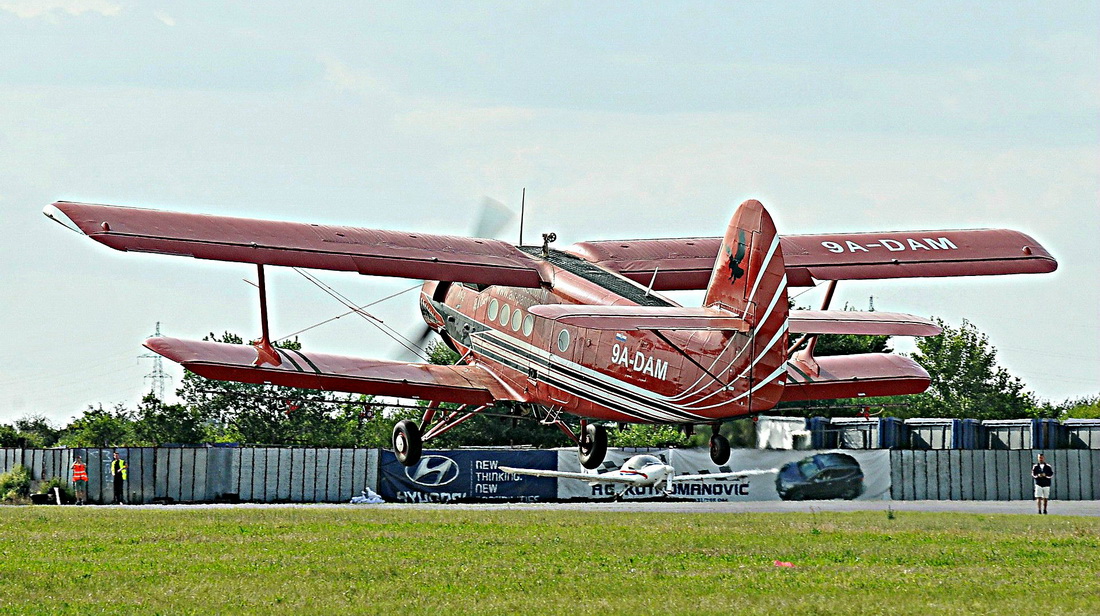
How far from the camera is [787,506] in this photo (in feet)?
135

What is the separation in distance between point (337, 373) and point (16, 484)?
22.3 meters

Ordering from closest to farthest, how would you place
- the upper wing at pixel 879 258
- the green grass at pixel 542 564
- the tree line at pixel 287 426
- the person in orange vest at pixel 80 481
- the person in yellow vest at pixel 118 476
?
the green grass at pixel 542 564
the upper wing at pixel 879 258
the person in yellow vest at pixel 118 476
the person in orange vest at pixel 80 481
the tree line at pixel 287 426

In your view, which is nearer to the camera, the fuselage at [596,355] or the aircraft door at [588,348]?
the fuselage at [596,355]

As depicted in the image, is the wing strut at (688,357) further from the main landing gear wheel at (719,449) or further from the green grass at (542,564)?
the green grass at (542,564)

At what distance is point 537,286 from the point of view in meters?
24.6

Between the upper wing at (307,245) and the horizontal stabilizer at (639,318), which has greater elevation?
the upper wing at (307,245)

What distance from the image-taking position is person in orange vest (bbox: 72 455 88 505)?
42.3 m

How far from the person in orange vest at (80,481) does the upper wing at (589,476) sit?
12.7 metres

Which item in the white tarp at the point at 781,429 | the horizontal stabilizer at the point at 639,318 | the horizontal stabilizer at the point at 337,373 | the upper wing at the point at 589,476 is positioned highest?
the horizontal stabilizer at the point at 639,318

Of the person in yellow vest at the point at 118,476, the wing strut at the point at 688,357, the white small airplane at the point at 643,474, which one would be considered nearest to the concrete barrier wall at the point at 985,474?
the white small airplane at the point at 643,474

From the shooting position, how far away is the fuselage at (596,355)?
68.2 feet

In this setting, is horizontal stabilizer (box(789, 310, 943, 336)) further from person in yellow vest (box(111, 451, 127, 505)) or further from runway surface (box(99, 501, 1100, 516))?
person in yellow vest (box(111, 451, 127, 505))

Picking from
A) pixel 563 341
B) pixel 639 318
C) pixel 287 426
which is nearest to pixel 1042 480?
pixel 563 341

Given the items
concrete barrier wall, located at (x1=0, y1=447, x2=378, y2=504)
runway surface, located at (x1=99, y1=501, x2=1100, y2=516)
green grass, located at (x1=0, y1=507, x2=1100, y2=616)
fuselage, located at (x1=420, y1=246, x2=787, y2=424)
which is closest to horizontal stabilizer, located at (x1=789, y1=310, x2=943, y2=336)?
fuselage, located at (x1=420, y1=246, x2=787, y2=424)
